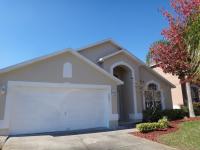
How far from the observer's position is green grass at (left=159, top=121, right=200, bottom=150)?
891 centimetres

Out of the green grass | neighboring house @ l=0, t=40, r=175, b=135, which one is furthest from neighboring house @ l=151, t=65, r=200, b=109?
the green grass

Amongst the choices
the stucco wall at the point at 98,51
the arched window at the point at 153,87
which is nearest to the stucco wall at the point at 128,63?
the stucco wall at the point at 98,51

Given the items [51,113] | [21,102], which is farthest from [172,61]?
[21,102]

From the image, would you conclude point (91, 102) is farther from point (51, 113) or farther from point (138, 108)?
point (138, 108)

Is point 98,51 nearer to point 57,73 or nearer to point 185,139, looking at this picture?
point 57,73

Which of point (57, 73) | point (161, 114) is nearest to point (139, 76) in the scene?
point (161, 114)

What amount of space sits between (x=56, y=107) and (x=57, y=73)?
231cm

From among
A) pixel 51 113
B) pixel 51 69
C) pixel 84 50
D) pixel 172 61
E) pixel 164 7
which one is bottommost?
pixel 51 113

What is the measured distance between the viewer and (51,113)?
1330cm

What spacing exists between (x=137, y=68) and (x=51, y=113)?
10.6 meters

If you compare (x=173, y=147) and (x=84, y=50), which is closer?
(x=173, y=147)

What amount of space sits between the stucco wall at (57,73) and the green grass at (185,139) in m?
5.54

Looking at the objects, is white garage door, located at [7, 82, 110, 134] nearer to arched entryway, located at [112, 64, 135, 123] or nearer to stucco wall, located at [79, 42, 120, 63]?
arched entryway, located at [112, 64, 135, 123]

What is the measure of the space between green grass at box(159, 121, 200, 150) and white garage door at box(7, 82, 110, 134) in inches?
220
